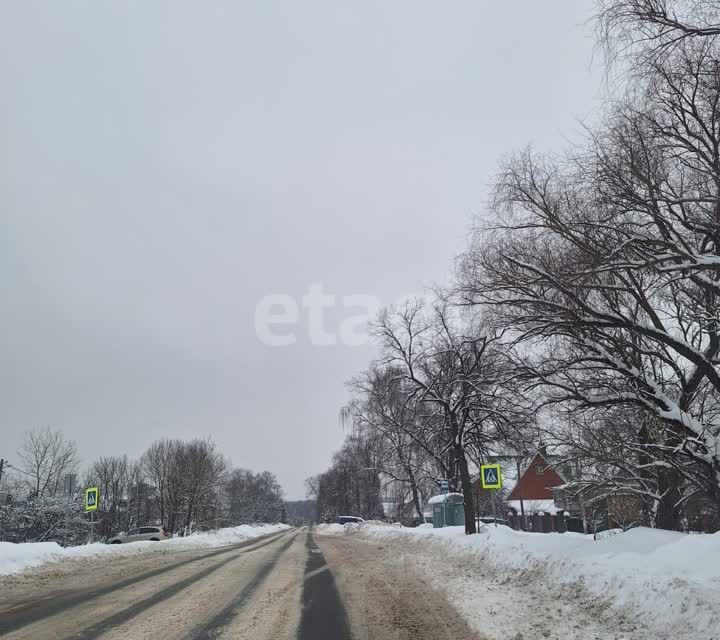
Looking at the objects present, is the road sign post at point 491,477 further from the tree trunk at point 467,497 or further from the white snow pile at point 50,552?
the white snow pile at point 50,552

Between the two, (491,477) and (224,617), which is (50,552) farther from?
(491,477)

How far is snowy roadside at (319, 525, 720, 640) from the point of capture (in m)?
6.27

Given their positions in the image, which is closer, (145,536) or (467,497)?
(467,497)

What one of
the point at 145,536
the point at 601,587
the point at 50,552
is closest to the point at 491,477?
the point at 601,587

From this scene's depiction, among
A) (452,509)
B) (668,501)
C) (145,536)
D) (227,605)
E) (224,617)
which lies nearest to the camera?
(224,617)

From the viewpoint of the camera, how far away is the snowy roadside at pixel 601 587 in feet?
20.6

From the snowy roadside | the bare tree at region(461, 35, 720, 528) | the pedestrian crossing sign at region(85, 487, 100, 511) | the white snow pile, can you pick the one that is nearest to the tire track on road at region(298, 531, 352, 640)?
the snowy roadside

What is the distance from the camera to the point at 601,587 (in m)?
7.95

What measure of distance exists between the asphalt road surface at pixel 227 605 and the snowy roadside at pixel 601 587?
872 millimetres

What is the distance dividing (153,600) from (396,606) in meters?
4.57

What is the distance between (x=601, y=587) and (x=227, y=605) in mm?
6220

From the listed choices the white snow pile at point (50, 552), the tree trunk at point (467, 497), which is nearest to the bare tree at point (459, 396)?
the tree trunk at point (467, 497)

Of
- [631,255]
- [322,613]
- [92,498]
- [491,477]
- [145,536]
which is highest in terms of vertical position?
[631,255]

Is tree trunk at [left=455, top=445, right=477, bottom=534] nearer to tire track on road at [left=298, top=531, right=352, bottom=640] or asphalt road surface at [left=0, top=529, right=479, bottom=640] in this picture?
asphalt road surface at [left=0, top=529, right=479, bottom=640]
